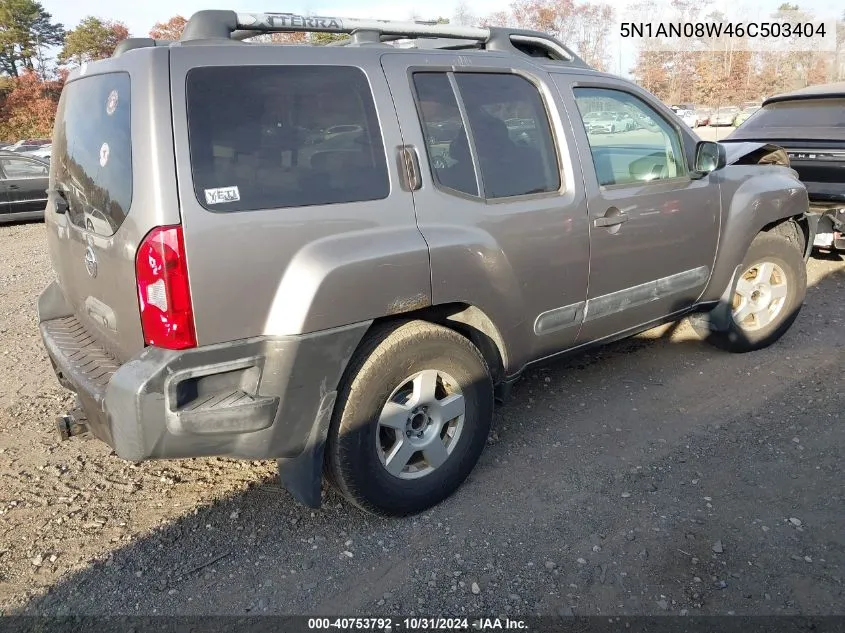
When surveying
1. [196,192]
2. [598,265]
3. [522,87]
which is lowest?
[598,265]

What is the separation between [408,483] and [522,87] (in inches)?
78.0

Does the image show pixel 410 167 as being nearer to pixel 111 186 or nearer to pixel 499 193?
pixel 499 193

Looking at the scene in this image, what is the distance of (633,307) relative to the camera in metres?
3.91

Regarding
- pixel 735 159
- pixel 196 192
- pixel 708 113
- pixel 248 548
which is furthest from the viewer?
pixel 708 113

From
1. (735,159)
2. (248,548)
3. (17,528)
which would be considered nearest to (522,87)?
(735,159)

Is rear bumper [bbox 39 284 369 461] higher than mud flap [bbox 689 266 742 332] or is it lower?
higher

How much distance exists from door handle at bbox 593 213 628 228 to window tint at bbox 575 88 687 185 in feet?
0.60

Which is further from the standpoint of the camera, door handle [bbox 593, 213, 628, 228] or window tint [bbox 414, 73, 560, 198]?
door handle [bbox 593, 213, 628, 228]

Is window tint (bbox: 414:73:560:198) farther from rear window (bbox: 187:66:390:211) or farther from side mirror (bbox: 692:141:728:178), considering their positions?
side mirror (bbox: 692:141:728:178)

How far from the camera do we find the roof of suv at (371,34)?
2.70 metres

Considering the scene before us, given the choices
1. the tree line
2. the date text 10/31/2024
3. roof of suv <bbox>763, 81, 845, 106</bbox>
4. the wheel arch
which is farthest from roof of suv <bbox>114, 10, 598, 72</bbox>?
the tree line

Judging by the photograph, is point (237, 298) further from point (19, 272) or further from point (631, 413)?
point (19, 272)

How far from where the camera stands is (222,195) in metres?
2.39

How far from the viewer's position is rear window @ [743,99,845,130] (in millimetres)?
6891
